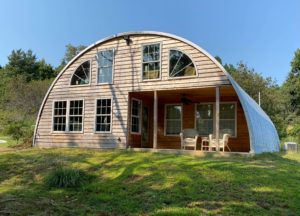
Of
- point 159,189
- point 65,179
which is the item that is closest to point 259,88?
point 159,189

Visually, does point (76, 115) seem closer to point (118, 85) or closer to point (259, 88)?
point (118, 85)

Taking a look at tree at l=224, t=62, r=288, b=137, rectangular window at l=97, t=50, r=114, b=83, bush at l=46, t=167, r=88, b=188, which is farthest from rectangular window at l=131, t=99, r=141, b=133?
tree at l=224, t=62, r=288, b=137

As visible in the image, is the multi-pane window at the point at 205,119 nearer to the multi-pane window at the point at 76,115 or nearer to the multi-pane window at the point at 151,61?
the multi-pane window at the point at 151,61

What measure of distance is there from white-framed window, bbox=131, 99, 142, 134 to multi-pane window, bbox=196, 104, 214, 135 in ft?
8.74

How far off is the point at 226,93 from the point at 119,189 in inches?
292

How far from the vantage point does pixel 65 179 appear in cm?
755

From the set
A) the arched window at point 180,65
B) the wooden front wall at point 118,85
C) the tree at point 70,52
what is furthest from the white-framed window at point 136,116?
the tree at point 70,52

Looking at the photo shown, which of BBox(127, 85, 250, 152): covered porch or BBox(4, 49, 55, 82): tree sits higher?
BBox(4, 49, 55, 82): tree

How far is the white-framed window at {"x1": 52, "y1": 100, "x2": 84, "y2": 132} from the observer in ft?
45.9

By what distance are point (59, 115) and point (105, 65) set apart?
3.17 m

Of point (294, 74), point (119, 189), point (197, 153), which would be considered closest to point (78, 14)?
point (197, 153)

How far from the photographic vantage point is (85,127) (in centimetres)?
1370

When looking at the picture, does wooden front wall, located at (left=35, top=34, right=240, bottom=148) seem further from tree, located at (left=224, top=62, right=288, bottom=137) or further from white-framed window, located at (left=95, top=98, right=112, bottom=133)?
tree, located at (left=224, top=62, right=288, bottom=137)

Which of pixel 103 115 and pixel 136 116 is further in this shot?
pixel 136 116
